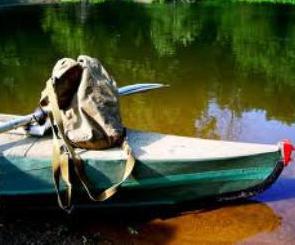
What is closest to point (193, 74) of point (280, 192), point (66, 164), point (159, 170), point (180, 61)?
point (180, 61)

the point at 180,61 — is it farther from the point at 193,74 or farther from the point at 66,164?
the point at 66,164

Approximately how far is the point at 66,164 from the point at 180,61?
12004 mm

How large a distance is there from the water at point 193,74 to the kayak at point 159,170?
0.39 metres

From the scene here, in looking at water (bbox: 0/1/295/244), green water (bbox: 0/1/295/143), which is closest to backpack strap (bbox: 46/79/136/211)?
water (bbox: 0/1/295/244)

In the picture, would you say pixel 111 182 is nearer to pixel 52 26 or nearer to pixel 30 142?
pixel 30 142

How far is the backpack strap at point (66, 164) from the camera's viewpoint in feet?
21.2

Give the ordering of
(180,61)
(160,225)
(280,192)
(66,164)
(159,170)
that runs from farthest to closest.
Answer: (180,61)
(280,192)
(160,225)
(159,170)
(66,164)

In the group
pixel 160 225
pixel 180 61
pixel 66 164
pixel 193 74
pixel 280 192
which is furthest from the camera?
pixel 180 61

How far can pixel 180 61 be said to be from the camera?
1802 centimetres

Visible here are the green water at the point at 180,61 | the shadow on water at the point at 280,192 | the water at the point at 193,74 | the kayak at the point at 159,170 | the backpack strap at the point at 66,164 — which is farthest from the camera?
the green water at the point at 180,61

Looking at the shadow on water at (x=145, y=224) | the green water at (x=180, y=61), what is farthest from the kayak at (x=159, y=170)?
the green water at (x=180, y=61)

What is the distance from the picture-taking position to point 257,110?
39.9ft

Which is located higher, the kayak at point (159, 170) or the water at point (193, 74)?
the kayak at point (159, 170)

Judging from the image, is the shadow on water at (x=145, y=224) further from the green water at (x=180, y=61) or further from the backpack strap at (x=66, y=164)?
the green water at (x=180, y=61)
